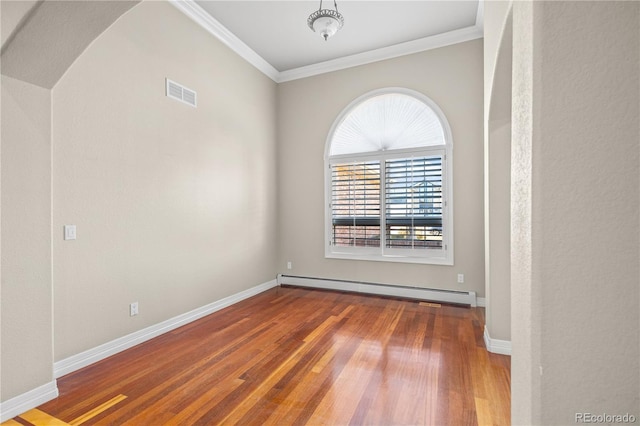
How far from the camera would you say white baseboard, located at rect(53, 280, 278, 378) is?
2356mm

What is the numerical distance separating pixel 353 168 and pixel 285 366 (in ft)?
10.2

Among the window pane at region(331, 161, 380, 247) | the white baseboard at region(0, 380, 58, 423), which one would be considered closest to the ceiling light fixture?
the window pane at region(331, 161, 380, 247)

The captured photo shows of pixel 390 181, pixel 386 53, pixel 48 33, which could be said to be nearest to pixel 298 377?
pixel 48 33

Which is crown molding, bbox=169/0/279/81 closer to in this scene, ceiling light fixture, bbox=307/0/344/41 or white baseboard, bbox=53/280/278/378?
ceiling light fixture, bbox=307/0/344/41

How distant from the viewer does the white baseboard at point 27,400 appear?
6.01 ft

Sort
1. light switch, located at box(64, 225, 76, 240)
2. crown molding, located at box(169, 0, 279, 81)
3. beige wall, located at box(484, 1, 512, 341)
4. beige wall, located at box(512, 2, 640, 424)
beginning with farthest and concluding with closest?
crown molding, located at box(169, 0, 279, 81) < beige wall, located at box(484, 1, 512, 341) < light switch, located at box(64, 225, 76, 240) < beige wall, located at box(512, 2, 640, 424)

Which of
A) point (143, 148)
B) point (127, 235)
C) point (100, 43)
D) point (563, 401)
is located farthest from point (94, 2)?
point (563, 401)

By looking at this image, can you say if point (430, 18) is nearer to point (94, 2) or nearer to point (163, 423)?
point (94, 2)

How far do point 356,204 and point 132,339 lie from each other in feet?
10.8

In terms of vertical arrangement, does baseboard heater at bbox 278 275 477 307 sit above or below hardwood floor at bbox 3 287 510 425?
above

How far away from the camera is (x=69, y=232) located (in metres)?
2.37

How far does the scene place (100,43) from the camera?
2.55 meters
